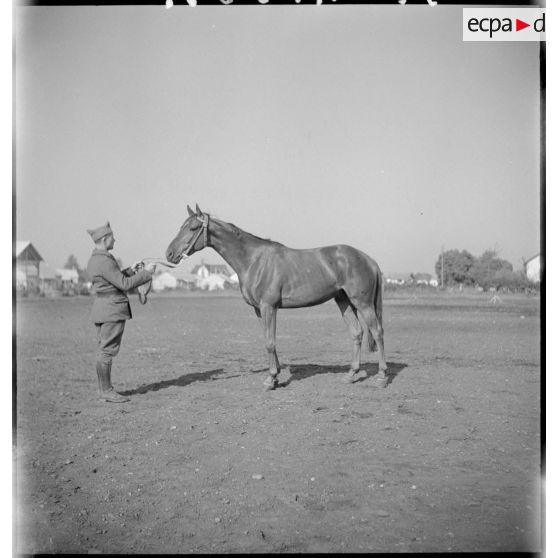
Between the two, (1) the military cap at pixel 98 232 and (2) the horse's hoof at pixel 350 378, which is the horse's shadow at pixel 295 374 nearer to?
(2) the horse's hoof at pixel 350 378

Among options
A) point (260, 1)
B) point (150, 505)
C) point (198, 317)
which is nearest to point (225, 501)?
point (150, 505)

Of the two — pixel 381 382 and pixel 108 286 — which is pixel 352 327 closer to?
pixel 381 382

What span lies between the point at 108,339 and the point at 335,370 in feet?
13.4

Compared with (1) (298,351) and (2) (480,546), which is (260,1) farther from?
(1) (298,351)

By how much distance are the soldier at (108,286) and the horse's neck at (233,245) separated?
1.12 meters

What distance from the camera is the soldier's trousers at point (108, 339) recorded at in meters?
6.12

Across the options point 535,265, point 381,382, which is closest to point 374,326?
point 381,382

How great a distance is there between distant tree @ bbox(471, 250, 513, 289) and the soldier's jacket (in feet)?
50.8

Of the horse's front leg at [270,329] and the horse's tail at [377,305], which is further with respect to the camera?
the horse's tail at [377,305]

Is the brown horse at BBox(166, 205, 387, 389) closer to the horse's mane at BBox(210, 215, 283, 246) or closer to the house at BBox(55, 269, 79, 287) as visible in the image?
the horse's mane at BBox(210, 215, 283, 246)

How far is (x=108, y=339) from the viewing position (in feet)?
20.1

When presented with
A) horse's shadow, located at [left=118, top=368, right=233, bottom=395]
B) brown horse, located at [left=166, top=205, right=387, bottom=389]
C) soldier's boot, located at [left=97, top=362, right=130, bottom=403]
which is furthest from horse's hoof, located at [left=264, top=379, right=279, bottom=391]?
soldier's boot, located at [left=97, top=362, right=130, bottom=403]

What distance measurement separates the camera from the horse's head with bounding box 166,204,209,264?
6.34 metres

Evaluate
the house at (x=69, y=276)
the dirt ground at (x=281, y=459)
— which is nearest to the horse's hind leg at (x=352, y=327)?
the dirt ground at (x=281, y=459)
